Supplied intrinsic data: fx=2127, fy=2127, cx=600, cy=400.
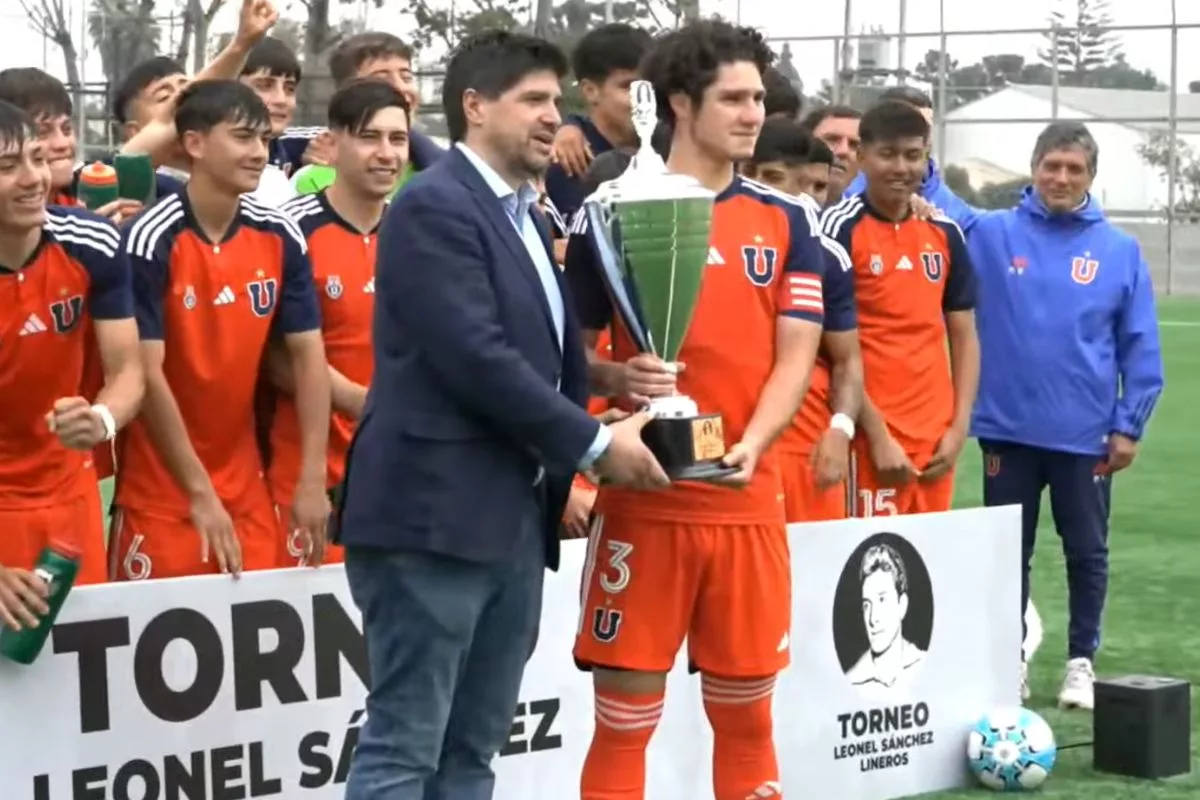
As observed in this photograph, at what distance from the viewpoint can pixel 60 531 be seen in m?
5.03

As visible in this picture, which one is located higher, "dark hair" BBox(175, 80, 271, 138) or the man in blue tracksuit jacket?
"dark hair" BBox(175, 80, 271, 138)

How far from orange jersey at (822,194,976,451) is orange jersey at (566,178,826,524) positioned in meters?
1.66

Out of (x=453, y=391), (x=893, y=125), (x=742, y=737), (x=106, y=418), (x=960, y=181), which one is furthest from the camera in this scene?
(x=960, y=181)

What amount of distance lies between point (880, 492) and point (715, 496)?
190 centimetres

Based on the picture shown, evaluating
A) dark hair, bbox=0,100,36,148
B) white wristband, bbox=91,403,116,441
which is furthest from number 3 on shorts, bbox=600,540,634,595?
dark hair, bbox=0,100,36,148

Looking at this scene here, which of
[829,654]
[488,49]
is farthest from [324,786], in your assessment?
[488,49]

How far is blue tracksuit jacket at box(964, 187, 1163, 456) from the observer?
23.9ft

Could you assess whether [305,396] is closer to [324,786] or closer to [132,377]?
[132,377]

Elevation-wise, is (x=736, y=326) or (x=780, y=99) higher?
(x=780, y=99)

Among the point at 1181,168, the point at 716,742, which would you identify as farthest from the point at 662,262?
A: the point at 1181,168

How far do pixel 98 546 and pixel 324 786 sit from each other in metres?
0.81

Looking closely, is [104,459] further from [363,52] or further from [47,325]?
[363,52]

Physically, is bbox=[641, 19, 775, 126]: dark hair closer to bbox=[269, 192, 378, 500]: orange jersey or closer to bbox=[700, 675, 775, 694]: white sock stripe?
bbox=[269, 192, 378, 500]: orange jersey

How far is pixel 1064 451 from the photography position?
7.29 m
